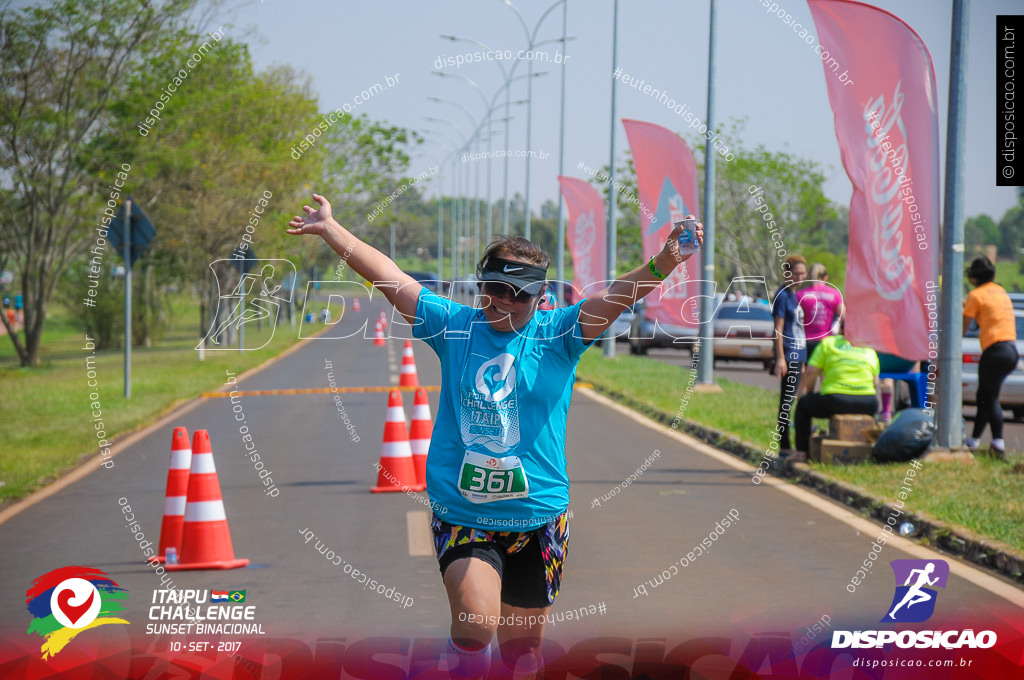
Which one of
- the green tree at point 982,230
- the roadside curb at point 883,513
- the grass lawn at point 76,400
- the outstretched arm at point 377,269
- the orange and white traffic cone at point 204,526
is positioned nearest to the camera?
the outstretched arm at point 377,269

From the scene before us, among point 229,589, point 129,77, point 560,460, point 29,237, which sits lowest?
point 229,589

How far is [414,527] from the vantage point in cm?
918

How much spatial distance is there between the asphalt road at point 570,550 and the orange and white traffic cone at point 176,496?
23 centimetres

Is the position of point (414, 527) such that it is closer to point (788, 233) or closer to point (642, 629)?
point (642, 629)

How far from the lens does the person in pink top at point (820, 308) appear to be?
1245 centimetres

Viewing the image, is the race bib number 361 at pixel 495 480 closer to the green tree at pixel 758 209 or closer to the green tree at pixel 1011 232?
the green tree at pixel 758 209

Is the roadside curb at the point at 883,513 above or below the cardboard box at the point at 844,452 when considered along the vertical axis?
below

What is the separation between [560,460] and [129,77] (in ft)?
80.9

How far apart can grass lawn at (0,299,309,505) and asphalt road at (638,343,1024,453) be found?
31.9ft

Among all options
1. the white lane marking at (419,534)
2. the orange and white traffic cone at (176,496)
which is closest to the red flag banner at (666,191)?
the white lane marking at (419,534)

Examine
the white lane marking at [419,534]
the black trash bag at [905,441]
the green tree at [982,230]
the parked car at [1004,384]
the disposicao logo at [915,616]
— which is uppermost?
the green tree at [982,230]

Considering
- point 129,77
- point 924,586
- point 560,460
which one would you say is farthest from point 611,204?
point 560,460

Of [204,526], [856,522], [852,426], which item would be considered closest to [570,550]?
[856,522]

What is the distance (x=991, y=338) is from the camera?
12.0m
